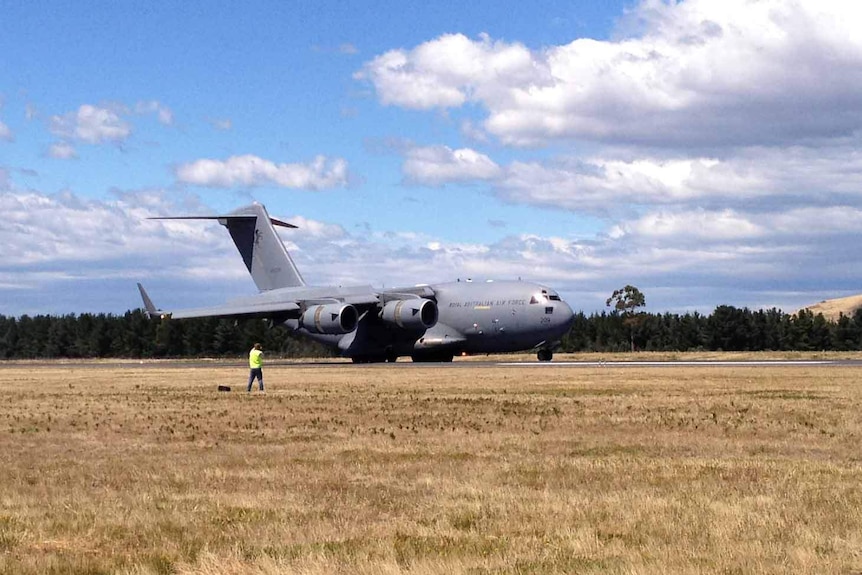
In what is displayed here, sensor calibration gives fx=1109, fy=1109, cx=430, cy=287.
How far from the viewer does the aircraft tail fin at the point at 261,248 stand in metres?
77.4

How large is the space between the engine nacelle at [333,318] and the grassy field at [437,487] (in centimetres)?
3593

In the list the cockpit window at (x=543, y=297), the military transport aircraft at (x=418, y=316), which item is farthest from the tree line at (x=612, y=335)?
the cockpit window at (x=543, y=297)

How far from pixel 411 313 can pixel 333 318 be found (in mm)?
4626

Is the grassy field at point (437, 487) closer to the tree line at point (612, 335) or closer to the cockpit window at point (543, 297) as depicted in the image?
the cockpit window at point (543, 297)

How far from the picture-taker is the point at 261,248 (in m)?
78.2

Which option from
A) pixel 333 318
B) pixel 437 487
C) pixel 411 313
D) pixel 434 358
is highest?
pixel 411 313

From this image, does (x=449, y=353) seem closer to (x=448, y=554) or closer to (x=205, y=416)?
(x=205, y=416)

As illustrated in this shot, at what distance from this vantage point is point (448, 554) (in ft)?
32.8

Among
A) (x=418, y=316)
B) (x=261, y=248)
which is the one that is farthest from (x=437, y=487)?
(x=261, y=248)

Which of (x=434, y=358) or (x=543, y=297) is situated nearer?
(x=543, y=297)

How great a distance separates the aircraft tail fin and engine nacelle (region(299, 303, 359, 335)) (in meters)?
10.2

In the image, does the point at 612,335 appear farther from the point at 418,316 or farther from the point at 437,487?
the point at 437,487

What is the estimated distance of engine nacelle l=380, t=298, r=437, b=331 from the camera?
215ft

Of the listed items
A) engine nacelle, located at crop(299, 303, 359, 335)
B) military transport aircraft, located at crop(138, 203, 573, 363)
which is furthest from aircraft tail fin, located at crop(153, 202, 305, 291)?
engine nacelle, located at crop(299, 303, 359, 335)
